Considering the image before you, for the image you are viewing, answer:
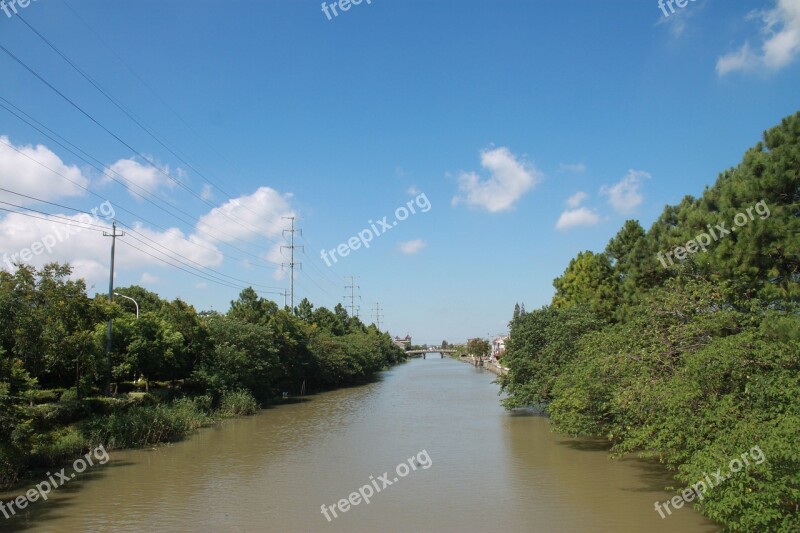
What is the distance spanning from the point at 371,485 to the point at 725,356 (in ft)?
29.8

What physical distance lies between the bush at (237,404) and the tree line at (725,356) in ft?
57.8

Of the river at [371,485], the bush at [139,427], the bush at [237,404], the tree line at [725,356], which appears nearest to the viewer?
the tree line at [725,356]

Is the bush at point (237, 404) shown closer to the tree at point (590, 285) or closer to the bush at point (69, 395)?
the bush at point (69, 395)

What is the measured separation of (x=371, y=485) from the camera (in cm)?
1527

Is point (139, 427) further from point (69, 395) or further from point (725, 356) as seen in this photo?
point (725, 356)

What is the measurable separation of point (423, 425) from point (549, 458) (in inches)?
353

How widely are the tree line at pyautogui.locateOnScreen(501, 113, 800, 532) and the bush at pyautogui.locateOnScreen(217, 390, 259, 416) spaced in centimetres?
1761

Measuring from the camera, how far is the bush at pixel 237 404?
29.4m

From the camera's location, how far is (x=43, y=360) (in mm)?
18766

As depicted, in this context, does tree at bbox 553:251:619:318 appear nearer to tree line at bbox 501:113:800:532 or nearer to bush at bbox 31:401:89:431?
tree line at bbox 501:113:800:532

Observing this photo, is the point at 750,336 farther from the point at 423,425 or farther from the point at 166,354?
the point at 166,354

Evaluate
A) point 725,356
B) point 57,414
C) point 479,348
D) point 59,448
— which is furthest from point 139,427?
point 479,348

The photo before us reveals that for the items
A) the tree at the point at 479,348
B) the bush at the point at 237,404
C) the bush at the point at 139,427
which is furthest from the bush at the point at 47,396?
the tree at the point at 479,348

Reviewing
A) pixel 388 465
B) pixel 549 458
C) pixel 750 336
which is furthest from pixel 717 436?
pixel 388 465
